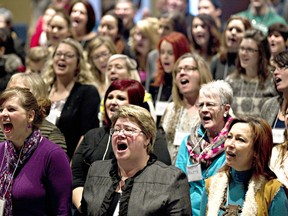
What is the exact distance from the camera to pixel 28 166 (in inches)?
177

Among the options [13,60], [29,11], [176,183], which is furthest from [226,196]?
[29,11]

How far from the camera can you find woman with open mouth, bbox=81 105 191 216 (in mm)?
4199

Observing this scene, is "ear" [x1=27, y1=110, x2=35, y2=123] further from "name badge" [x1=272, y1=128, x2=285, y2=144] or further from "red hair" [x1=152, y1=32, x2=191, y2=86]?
"red hair" [x1=152, y1=32, x2=191, y2=86]

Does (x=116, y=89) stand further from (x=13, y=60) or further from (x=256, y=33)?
(x=13, y=60)

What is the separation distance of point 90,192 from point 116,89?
1011 mm

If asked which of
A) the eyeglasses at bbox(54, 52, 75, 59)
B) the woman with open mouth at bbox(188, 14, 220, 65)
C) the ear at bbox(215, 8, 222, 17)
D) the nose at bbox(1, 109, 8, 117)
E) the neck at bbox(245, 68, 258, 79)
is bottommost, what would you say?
the nose at bbox(1, 109, 8, 117)

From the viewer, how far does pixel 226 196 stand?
4.40 metres

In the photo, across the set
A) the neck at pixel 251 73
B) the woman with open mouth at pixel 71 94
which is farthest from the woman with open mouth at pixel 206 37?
the woman with open mouth at pixel 71 94

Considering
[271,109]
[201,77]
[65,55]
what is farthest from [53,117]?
[271,109]

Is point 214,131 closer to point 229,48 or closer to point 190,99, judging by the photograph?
point 190,99

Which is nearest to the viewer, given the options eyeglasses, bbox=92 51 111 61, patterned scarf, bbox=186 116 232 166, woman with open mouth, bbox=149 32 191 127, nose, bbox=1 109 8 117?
nose, bbox=1 109 8 117

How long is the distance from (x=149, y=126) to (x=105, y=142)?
816 mm

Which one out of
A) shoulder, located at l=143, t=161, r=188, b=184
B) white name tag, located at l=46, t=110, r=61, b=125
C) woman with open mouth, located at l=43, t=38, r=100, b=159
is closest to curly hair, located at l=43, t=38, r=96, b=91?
woman with open mouth, located at l=43, t=38, r=100, b=159

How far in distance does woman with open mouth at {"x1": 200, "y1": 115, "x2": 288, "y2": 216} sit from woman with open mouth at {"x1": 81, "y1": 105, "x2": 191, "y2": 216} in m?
0.23
